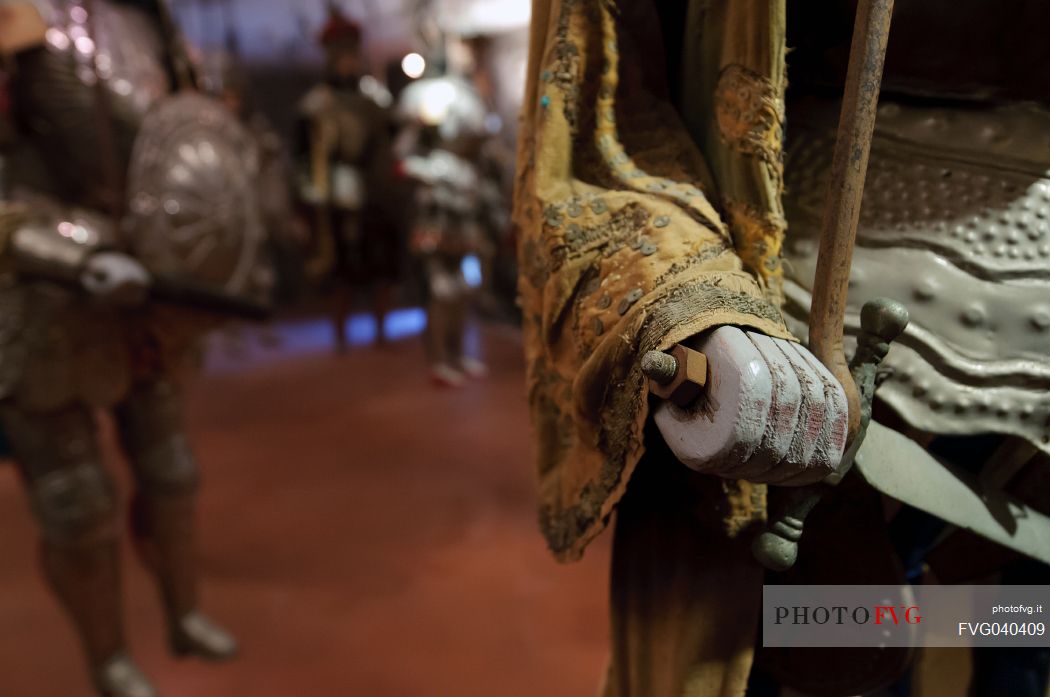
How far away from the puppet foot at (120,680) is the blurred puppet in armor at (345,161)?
2626 millimetres

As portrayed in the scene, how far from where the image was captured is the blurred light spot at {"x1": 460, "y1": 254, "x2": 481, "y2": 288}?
364cm

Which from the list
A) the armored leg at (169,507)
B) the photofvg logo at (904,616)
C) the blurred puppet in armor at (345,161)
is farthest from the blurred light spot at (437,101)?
the photofvg logo at (904,616)

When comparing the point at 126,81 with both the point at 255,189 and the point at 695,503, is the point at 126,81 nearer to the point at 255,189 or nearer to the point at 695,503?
the point at 255,189

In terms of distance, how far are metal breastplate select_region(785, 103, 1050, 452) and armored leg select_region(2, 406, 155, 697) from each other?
4.77 feet

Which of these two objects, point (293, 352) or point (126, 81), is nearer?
point (126, 81)

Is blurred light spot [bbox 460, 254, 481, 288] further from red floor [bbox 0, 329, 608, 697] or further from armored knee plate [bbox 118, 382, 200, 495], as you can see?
armored knee plate [bbox 118, 382, 200, 495]

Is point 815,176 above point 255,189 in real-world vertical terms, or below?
above

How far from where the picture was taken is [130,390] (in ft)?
5.69

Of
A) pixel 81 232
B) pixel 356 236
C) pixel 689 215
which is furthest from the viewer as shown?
pixel 356 236

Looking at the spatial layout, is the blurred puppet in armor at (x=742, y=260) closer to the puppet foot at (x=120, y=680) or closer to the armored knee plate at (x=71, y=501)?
the armored knee plate at (x=71, y=501)

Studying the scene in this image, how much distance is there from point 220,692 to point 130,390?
67 centimetres

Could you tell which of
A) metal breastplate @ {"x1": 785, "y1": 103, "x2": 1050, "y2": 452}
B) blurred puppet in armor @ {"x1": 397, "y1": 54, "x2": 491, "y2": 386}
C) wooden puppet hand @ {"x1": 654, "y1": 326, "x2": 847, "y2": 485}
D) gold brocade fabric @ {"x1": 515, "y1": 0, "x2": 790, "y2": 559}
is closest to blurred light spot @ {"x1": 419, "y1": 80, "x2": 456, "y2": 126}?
blurred puppet in armor @ {"x1": 397, "y1": 54, "x2": 491, "y2": 386}

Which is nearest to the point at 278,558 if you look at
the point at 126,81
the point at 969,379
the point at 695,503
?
the point at 126,81

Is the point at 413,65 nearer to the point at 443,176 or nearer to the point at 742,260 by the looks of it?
the point at 443,176
